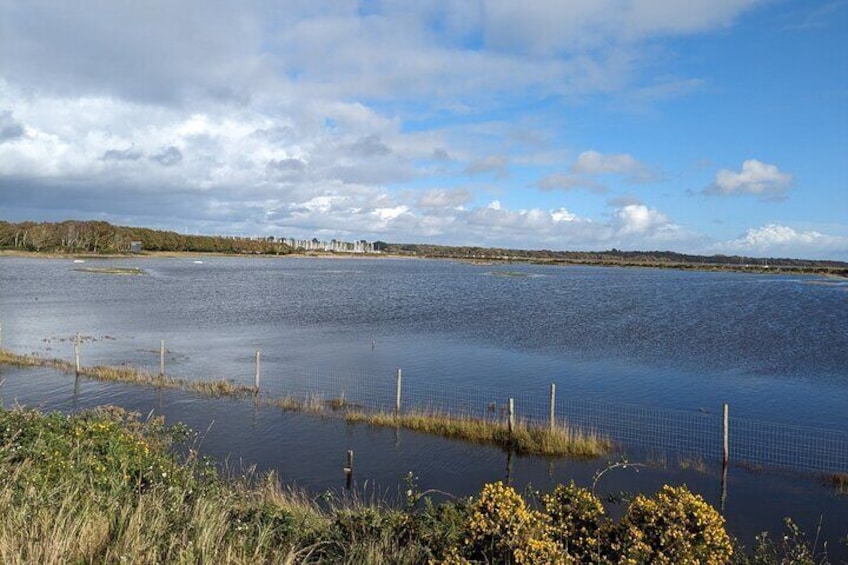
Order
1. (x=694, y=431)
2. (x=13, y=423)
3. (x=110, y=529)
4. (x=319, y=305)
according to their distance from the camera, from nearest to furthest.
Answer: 1. (x=110, y=529)
2. (x=13, y=423)
3. (x=694, y=431)
4. (x=319, y=305)

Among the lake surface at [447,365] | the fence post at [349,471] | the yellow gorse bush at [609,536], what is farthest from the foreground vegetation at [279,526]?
the lake surface at [447,365]

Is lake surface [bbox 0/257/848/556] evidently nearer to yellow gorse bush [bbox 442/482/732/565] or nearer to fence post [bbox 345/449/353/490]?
fence post [bbox 345/449/353/490]

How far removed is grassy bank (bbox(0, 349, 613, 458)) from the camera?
18.4m

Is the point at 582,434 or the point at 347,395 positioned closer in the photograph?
the point at 582,434

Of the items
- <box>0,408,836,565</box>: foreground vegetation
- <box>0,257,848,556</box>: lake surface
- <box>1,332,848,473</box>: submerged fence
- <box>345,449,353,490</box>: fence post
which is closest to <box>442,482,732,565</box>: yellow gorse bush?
<box>0,408,836,565</box>: foreground vegetation

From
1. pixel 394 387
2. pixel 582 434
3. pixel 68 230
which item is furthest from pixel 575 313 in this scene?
pixel 68 230

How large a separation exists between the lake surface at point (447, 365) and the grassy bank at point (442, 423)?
A: 0.71 meters

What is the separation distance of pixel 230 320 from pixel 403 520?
141 feet

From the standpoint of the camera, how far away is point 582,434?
19359mm

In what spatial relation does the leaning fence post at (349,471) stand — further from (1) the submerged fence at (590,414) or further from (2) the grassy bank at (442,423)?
(1) the submerged fence at (590,414)

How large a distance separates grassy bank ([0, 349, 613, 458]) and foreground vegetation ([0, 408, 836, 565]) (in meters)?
10.2

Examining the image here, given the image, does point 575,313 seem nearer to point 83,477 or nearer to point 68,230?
point 83,477

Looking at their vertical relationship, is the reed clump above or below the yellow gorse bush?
below

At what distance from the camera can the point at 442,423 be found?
66.1ft
